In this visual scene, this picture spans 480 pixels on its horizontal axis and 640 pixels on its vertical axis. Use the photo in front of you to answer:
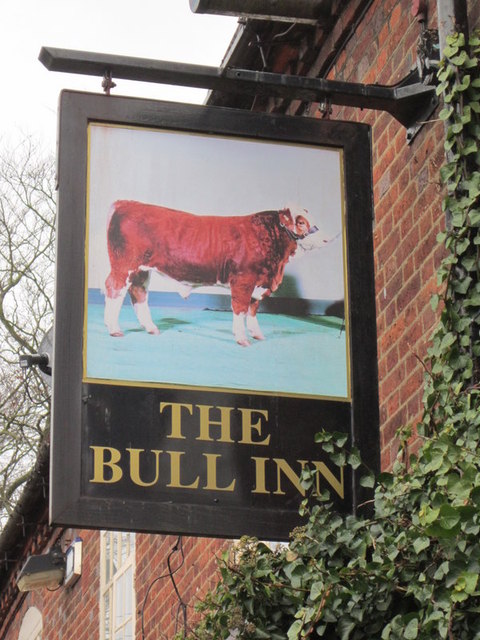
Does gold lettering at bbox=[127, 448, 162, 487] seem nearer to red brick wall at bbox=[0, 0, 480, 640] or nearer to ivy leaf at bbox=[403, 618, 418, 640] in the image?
ivy leaf at bbox=[403, 618, 418, 640]

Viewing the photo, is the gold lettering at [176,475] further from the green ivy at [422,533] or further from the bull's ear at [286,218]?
the bull's ear at [286,218]

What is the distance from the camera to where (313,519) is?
5391 millimetres

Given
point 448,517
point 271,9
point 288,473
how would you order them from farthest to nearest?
point 271,9
point 288,473
point 448,517

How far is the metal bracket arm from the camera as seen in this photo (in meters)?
5.97

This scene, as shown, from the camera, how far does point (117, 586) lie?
12.1m

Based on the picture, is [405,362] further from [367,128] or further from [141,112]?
[141,112]

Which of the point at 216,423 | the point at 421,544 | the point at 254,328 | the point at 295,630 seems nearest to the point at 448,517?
the point at 421,544

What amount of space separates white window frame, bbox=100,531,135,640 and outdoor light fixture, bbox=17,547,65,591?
1.34m

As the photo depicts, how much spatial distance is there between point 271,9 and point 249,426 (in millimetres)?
2648

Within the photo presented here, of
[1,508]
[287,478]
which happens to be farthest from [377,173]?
[1,508]

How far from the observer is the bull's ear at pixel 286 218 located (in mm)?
5934

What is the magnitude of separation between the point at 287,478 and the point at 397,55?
2.54 metres

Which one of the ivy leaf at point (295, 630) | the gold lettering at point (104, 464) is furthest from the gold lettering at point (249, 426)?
the ivy leaf at point (295, 630)

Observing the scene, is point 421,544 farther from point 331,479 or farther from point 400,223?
point 400,223
